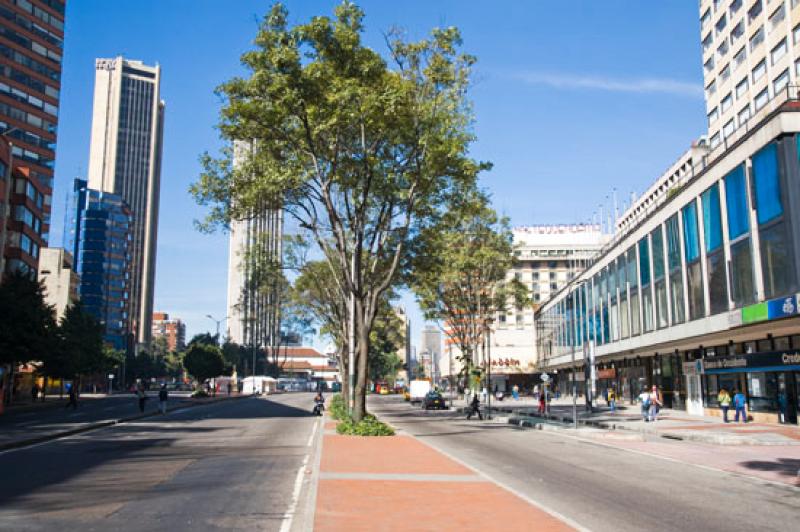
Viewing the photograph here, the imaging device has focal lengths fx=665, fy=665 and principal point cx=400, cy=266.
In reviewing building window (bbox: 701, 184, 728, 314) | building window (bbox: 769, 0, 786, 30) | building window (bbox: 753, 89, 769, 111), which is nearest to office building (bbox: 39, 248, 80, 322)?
building window (bbox: 701, 184, 728, 314)

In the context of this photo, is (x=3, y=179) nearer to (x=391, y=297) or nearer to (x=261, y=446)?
(x=391, y=297)

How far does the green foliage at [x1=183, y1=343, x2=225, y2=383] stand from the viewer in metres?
94.6

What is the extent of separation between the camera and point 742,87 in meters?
56.2

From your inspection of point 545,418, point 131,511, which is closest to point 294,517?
point 131,511

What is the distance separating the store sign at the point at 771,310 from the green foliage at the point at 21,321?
4408cm

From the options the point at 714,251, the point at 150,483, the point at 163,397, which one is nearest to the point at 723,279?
the point at 714,251

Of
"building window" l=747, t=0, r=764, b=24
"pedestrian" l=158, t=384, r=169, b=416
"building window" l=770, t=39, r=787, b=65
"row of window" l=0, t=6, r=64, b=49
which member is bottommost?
"pedestrian" l=158, t=384, r=169, b=416

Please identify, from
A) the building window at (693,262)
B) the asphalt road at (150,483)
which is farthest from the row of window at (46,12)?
the building window at (693,262)

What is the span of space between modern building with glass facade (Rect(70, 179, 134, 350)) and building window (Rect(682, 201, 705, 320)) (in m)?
141

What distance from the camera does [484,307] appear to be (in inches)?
1992

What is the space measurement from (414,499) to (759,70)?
179ft

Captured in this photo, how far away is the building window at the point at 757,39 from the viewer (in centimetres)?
5216

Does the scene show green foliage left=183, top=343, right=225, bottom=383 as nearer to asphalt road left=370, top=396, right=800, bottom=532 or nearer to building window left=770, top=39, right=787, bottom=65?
building window left=770, top=39, right=787, bottom=65

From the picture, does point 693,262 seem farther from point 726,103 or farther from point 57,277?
point 57,277
